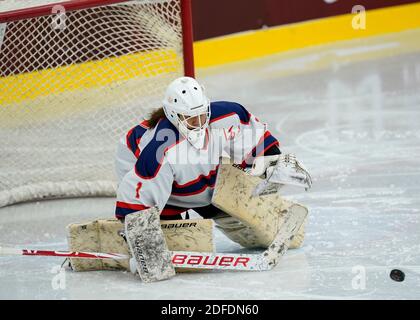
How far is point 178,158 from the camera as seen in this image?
311 cm

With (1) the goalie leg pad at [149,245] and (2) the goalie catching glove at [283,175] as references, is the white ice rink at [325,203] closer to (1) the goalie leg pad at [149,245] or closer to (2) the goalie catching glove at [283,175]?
(1) the goalie leg pad at [149,245]

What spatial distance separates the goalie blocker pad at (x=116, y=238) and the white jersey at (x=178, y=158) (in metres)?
0.12

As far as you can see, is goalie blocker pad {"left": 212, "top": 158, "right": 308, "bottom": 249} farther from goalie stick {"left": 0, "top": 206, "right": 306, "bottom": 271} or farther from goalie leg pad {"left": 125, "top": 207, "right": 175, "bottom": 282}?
goalie leg pad {"left": 125, "top": 207, "right": 175, "bottom": 282}

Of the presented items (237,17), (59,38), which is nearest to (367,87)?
(237,17)

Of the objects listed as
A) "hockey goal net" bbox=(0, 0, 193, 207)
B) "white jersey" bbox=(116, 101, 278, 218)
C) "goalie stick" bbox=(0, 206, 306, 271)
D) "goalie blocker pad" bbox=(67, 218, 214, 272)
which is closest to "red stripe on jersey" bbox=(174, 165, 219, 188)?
"white jersey" bbox=(116, 101, 278, 218)

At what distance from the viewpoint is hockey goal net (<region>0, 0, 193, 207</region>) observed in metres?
4.30

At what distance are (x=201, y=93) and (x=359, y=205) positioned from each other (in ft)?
3.89

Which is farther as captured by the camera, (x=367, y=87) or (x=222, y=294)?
(x=367, y=87)

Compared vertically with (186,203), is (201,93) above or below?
above

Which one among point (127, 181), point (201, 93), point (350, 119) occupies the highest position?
point (201, 93)

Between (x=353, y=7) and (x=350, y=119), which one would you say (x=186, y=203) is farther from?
(x=353, y=7)

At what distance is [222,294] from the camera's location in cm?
294

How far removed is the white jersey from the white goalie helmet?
0.15ft

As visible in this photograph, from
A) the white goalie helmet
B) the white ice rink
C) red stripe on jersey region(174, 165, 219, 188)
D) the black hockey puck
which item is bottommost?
the white ice rink
